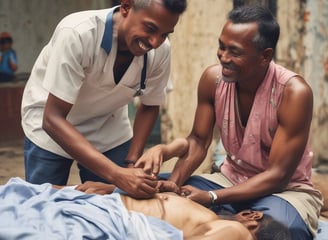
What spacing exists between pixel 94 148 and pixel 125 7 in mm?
657

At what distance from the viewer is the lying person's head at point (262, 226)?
289cm

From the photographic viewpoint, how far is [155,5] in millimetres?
2898

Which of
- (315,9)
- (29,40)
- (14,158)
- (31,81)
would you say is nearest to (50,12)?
(29,40)

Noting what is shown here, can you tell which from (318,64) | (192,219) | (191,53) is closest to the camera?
(192,219)

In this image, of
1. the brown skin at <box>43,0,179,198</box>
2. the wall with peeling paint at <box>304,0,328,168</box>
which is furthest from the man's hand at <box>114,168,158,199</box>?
the wall with peeling paint at <box>304,0,328,168</box>

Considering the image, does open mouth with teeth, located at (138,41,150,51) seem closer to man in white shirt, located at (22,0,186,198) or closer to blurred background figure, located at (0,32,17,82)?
man in white shirt, located at (22,0,186,198)

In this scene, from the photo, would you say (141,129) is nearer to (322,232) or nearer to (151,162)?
(151,162)

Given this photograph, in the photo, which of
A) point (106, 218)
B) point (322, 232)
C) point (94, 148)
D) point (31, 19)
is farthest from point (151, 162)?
point (31, 19)

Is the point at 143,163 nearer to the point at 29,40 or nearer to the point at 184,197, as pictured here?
the point at 184,197

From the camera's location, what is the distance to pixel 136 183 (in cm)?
283

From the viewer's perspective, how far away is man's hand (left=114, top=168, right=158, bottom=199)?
283 cm

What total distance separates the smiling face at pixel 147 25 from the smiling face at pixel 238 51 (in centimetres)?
33

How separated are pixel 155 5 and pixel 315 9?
3558 millimetres

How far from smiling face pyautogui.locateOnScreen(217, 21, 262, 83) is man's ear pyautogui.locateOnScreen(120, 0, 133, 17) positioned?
48 cm
